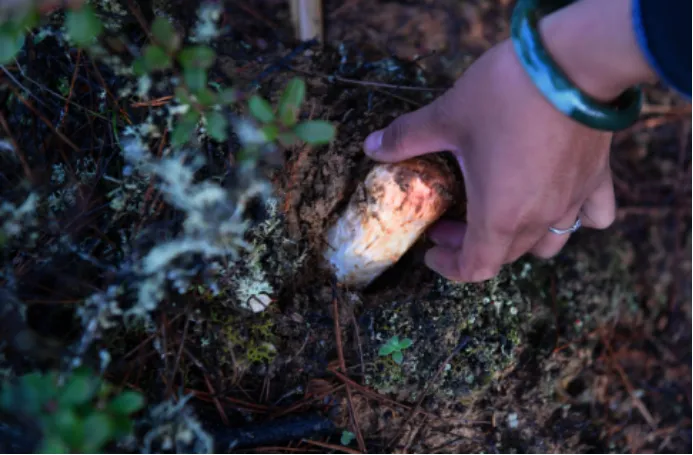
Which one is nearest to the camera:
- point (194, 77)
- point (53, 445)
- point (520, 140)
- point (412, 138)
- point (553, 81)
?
point (53, 445)

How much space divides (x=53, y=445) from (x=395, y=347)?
3.55ft

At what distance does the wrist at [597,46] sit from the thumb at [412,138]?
16.3 inches

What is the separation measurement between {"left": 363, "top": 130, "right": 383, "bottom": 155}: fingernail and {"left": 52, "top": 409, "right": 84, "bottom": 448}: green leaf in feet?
3.95

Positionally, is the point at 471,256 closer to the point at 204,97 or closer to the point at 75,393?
the point at 204,97

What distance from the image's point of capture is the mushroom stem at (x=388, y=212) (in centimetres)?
181

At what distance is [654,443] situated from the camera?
2568mm

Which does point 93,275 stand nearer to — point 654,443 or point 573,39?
point 573,39

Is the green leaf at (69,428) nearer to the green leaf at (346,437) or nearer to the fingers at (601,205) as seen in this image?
the green leaf at (346,437)

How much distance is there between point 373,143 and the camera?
1.87 metres

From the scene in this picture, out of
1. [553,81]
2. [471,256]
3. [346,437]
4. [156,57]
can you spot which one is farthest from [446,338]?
[156,57]

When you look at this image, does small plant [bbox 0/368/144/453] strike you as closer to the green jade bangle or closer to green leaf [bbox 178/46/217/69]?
green leaf [bbox 178/46/217/69]

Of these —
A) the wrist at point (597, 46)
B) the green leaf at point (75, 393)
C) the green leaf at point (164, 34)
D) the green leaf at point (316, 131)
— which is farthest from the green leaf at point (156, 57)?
the wrist at point (597, 46)

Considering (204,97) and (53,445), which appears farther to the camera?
(204,97)

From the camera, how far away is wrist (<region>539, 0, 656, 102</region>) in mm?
1327
